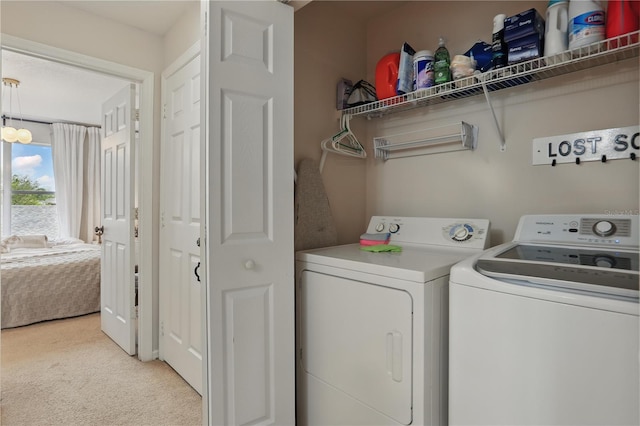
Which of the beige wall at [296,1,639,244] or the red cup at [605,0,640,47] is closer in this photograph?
the red cup at [605,0,640,47]

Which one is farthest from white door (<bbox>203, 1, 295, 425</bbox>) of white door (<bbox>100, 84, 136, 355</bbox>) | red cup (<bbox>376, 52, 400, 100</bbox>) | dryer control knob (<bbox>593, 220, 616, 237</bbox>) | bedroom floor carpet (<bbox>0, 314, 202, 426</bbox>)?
white door (<bbox>100, 84, 136, 355</bbox>)

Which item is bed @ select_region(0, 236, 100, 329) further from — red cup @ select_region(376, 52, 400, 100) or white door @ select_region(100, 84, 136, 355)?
red cup @ select_region(376, 52, 400, 100)

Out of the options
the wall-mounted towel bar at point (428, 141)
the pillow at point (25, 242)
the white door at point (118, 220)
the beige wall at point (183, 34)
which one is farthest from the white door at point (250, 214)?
the pillow at point (25, 242)

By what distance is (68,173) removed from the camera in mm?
5543

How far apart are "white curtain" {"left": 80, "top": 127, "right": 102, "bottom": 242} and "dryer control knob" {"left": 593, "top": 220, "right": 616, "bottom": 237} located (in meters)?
6.65

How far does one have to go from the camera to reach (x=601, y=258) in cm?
109

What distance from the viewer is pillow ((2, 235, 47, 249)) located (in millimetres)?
4250

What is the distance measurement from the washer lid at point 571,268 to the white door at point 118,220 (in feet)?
7.90

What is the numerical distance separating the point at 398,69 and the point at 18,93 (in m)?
4.69

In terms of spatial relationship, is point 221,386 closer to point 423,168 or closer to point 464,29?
point 423,168

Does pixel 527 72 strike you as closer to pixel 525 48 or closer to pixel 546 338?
pixel 525 48

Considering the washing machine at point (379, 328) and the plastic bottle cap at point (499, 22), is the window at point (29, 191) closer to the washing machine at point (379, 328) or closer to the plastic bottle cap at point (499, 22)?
the washing machine at point (379, 328)

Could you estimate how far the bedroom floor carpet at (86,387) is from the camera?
1845 mm

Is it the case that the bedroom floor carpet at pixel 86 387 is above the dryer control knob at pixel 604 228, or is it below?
below
